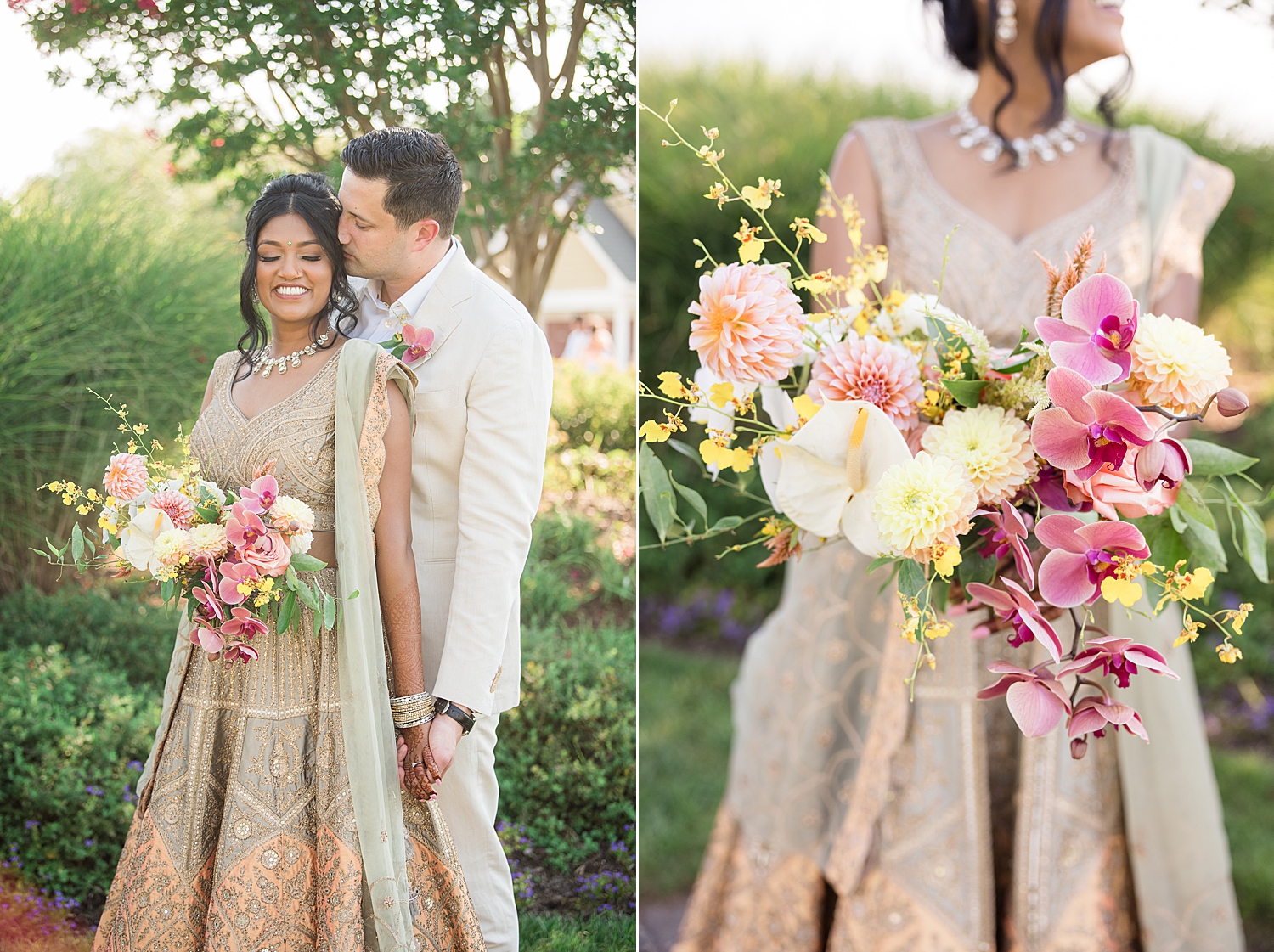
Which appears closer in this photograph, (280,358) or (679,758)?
(280,358)

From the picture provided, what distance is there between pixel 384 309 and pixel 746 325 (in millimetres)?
422

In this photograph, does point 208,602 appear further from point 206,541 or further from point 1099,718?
point 1099,718

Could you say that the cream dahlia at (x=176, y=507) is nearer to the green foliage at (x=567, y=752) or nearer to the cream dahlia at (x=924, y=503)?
the green foliage at (x=567, y=752)

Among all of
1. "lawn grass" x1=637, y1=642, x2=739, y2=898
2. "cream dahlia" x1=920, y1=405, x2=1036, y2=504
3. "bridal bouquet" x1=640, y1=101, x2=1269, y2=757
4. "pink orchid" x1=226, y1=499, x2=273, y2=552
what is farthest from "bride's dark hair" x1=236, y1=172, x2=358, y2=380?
"lawn grass" x1=637, y1=642, x2=739, y2=898

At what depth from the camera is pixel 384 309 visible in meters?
1.18

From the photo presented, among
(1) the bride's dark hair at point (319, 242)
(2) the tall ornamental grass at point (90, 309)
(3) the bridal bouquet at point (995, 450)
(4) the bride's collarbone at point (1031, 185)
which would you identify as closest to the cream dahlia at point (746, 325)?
(3) the bridal bouquet at point (995, 450)

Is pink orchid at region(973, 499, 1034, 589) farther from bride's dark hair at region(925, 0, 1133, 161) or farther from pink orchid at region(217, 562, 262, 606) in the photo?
bride's dark hair at region(925, 0, 1133, 161)

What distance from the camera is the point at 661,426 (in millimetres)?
1156

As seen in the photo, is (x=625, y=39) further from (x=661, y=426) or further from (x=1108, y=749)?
(x=1108, y=749)

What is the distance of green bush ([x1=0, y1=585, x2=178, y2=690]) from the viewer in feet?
4.61

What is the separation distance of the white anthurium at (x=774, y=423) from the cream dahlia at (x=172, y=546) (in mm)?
651

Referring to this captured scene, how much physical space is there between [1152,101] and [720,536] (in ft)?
7.67

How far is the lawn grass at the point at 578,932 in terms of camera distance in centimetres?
138

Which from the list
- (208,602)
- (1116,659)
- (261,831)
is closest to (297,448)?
(208,602)
